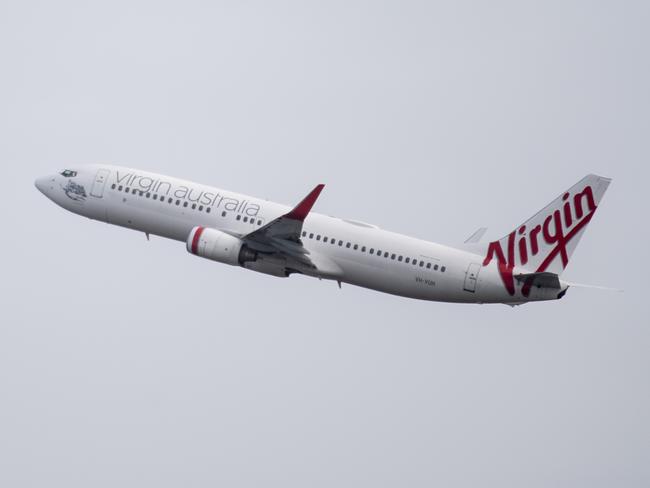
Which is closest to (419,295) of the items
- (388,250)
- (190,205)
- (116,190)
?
(388,250)

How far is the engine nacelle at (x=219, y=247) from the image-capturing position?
77125mm

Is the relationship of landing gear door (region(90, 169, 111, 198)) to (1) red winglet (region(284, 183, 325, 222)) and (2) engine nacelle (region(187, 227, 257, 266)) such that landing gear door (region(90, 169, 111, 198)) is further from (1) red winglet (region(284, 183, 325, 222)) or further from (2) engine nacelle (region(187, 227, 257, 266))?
(1) red winglet (region(284, 183, 325, 222))

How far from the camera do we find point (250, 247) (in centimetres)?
7738

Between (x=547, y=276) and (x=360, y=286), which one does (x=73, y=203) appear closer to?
(x=360, y=286)

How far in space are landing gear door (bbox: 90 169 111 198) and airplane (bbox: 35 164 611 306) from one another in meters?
0.10

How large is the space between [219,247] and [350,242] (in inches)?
303

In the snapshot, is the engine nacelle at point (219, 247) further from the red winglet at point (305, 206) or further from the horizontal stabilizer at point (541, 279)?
the horizontal stabilizer at point (541, 279)

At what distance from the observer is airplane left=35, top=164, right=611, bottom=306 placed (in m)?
74.2

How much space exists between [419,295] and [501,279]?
502 cm

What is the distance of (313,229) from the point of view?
77.8 meters

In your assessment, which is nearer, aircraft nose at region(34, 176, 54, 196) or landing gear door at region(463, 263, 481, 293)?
landing gear door at region(463, 263, 481, 293)

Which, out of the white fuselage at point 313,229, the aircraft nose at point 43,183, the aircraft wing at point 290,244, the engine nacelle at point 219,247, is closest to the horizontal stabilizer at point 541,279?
the white fuselage at point 313,229

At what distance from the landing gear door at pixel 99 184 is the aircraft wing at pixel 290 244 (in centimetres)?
1127

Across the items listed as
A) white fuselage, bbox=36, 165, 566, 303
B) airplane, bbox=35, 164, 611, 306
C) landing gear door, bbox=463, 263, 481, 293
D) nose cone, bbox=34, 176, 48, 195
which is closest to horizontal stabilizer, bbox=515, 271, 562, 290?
airplane, bbox=35, 164, 611, 306
